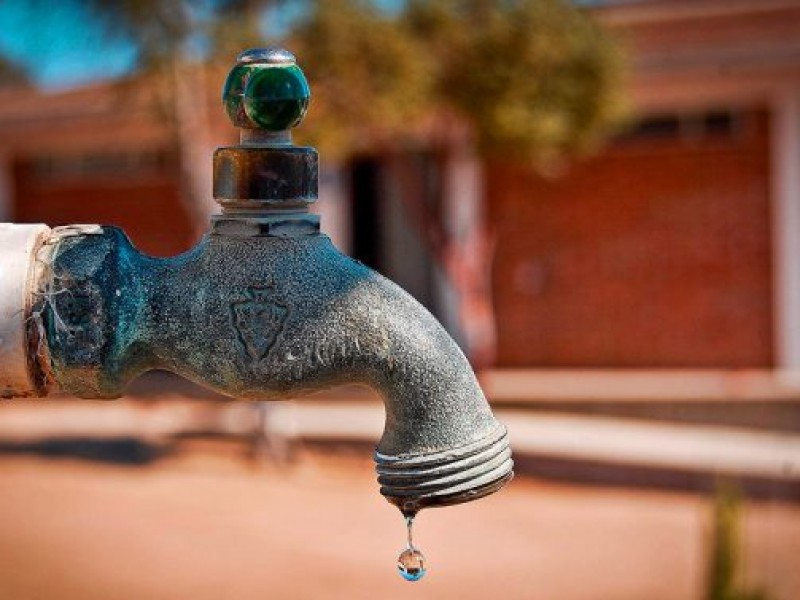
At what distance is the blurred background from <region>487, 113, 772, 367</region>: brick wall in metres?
0.03

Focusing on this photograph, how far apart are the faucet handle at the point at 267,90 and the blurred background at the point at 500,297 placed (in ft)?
Result: 12.6

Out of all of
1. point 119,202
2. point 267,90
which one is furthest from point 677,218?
point 267,90

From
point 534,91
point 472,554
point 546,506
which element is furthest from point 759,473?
point 534,91

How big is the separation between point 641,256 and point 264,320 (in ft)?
35.1

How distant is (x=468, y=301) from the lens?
959 centimetres

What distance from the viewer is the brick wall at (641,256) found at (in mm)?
11367

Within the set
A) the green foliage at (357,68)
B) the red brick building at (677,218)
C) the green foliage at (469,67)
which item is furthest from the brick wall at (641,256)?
the green foliage at (357,68)

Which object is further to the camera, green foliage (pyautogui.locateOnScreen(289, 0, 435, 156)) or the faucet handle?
green foliage (pyautogui.locateOnScreen(289, 0, 435, 156))

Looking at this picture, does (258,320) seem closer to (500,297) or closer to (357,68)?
(357,68)

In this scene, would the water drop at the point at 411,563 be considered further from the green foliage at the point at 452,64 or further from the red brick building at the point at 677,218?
the red brick building at the point at 677,218

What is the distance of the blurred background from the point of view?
22.2ft

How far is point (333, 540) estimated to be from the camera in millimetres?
7086

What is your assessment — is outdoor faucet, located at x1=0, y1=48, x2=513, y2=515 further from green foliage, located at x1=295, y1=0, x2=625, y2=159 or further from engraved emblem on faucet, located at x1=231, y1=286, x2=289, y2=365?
green foliage, located at x1=295, y1=0, x2=625, y2=159

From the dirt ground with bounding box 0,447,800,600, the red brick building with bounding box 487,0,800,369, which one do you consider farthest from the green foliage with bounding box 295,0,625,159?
the dirt ground with bounding box 0,447,800,600
